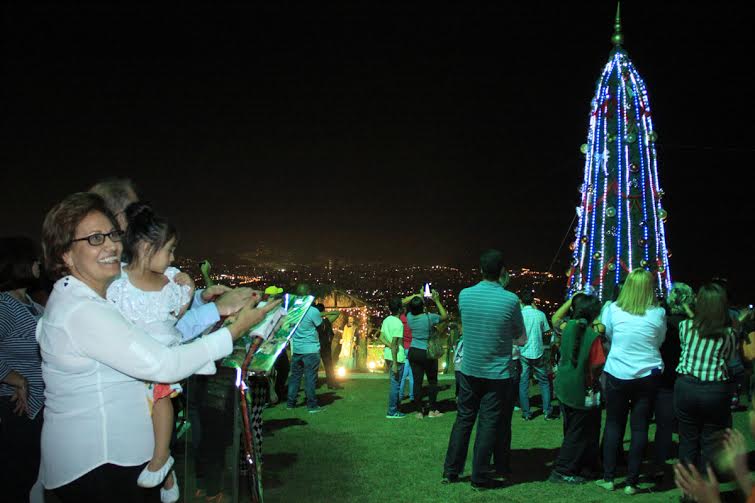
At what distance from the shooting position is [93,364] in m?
2.31

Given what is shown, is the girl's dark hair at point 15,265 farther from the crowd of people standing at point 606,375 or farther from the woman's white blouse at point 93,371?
the crowd of people standing at point 606,375

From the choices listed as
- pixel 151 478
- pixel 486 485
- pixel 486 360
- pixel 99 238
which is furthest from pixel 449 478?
pixel 99 238

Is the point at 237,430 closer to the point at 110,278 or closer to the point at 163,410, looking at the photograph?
the point at 163,410

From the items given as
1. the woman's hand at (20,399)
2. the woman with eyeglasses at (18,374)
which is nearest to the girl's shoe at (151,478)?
the woman with eyeglasses at (18,374)

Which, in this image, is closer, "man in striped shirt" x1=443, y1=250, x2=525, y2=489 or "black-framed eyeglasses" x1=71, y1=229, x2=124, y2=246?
"black-framed eyeglasses" x1=71, y1=229, x2=124, y2=246

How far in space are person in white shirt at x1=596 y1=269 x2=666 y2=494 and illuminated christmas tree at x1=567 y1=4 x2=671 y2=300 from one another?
→ 22.2 feet

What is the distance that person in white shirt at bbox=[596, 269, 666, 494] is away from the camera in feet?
18.3

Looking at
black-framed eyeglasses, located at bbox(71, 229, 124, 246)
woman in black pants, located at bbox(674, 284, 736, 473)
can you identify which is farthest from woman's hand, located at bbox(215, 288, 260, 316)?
woman in black pants, located at bbox(674, 284, 736, 473)

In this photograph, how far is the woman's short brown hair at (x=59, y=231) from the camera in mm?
2375

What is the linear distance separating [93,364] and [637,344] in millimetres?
4807

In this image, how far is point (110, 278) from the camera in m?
2.47

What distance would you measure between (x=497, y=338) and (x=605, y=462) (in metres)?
1.71

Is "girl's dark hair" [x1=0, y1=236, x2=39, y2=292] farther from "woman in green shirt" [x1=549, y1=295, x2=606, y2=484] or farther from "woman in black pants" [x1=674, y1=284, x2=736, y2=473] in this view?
"woman in black pants" [x1=674, y1=284, x2=736, y2=473]

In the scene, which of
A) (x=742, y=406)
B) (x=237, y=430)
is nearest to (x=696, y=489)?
(x=237, y=430)
